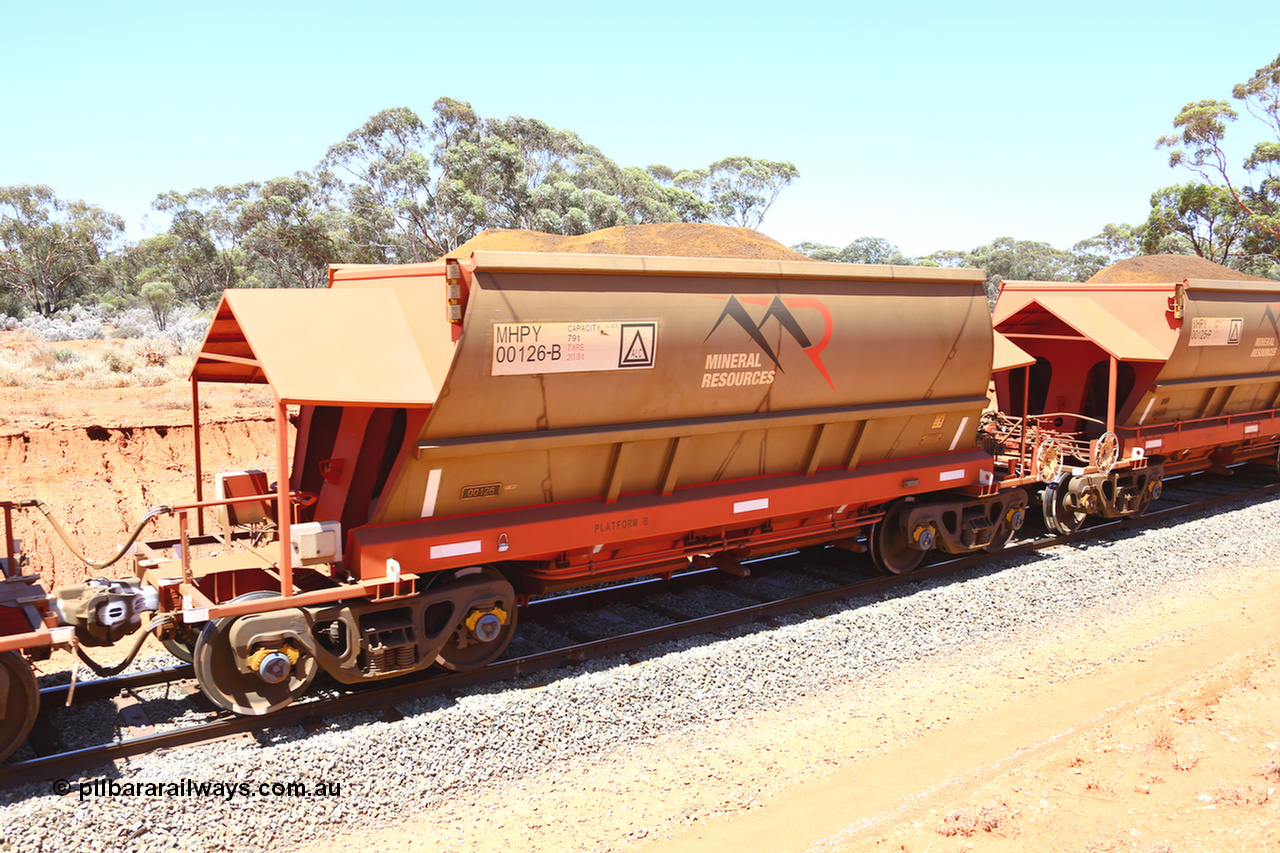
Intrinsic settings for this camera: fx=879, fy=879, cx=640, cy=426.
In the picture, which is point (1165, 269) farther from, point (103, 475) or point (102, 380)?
point (103, 475)

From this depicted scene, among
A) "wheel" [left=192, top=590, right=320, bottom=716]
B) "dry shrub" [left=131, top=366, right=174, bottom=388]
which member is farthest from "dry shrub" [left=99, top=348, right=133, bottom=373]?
"wheel" [left=192, top=590, right=320, bottom=716]

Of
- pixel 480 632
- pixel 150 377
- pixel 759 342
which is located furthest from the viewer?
pixel 150 377

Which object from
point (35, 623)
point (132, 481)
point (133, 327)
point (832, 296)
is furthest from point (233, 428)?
point (133, 327)

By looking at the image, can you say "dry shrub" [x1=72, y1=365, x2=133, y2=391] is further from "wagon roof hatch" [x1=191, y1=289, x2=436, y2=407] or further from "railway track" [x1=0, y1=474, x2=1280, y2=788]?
"wagon roof hatch" [x1=191, y1=289, x2=436, y2=407]

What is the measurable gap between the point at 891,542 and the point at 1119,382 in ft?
18.3

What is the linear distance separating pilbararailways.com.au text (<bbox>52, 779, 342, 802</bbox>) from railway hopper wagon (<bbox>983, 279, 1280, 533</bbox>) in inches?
371

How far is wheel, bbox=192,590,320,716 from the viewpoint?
21.7 ft

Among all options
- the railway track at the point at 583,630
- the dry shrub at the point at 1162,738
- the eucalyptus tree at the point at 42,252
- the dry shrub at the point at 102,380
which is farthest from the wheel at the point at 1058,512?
the eucalyptus tree at the point at 42,252

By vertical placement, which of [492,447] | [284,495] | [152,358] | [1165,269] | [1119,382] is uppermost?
[1165,269]

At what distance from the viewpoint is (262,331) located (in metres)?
6.58

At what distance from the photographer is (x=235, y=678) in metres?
6.75

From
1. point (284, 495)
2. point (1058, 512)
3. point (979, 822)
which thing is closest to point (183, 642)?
point (284, 495)

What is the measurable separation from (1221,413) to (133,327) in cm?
3468

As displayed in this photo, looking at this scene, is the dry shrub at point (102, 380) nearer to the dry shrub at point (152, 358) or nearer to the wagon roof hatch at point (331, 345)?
the dry shrub at point (152, 358)
